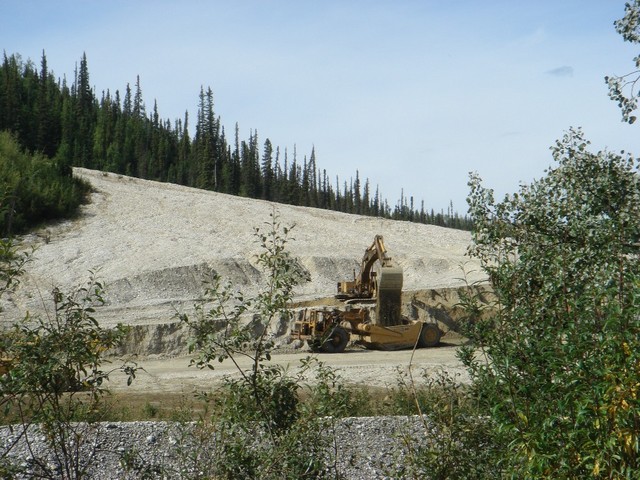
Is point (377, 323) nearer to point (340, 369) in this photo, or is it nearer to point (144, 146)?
point (340, 369)

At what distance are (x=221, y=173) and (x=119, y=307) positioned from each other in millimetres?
63774

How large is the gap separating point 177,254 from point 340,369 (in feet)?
84.8

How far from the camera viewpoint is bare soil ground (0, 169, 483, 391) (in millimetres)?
25484

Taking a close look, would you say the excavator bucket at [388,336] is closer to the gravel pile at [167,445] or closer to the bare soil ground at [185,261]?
the bare soil ground at [185,261]

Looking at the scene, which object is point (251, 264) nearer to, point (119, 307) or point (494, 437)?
point (119, 307)

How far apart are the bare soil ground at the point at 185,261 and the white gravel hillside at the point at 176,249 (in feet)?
0.25

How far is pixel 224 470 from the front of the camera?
7141 millimetres

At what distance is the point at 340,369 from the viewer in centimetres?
1669

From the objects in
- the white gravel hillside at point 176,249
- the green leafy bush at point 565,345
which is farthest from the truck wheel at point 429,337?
the green leafy bush at point 565,345

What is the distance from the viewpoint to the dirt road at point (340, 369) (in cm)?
1952

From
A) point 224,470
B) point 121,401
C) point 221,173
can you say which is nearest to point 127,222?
point 121,401

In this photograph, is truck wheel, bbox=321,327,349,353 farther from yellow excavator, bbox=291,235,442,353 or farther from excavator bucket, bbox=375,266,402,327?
excavator bucket, bbox=375,266,402,327

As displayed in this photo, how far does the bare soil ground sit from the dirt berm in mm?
67

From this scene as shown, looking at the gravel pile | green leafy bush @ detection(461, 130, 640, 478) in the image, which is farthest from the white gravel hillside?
green leafy bush @ detection(461, 130, 640, 478)
